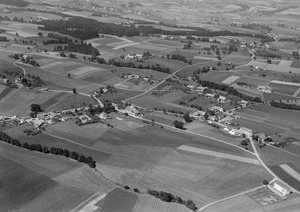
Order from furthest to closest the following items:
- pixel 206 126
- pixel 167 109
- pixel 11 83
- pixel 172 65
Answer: pixel 172 65 → pixel 11 83 → pixel 167 109 → pixel 206 126

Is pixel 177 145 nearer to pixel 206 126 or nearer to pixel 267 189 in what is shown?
pixel 206 126

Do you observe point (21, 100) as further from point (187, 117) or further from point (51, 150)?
point (187, 117)

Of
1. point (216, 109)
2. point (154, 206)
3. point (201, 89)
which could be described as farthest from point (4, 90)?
point (154, 206)

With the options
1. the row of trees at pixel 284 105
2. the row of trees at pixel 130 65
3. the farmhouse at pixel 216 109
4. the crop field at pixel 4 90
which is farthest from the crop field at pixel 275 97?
the crop field at pixel 4 90

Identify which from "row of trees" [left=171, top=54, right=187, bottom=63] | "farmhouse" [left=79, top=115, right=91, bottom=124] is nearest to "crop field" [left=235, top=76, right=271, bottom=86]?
"row of trees" [left=171, top=54, right=187, bottom=63]

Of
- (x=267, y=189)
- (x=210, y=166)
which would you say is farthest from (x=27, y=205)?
(x=267, y=189)
